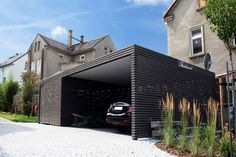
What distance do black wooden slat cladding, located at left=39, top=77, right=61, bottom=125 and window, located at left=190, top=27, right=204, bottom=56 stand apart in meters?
8.91

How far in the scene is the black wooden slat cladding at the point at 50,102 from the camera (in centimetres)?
1622

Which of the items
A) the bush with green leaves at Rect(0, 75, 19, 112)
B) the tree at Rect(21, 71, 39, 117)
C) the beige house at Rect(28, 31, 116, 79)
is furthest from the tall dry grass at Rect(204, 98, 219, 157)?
the bush with green leaves at Rect(0, 75, 19, 112)

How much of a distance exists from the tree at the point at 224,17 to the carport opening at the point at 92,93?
181 inches

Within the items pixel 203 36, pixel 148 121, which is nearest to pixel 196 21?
pixel 203 36

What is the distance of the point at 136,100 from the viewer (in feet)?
32.0

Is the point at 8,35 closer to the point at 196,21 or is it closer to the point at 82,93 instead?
the point at 82,93

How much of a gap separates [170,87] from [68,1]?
5.55 meters

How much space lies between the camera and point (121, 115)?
11.4 m

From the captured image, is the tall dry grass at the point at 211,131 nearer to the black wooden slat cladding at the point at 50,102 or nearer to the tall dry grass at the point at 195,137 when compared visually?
the tall dry grass at the point at 195,137

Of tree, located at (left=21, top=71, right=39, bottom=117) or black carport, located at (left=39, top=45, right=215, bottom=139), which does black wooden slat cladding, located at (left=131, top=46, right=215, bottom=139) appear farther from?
tree, located at (left=21, top=71, right=39, bottom=117)

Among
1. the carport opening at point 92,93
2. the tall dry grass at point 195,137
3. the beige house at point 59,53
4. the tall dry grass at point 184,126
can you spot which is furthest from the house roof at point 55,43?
the tall dry grass at point 195,137

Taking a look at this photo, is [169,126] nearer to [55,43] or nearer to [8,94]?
[8,94]

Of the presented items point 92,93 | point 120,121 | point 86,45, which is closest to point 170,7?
point 92,93

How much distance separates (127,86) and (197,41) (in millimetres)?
5663
